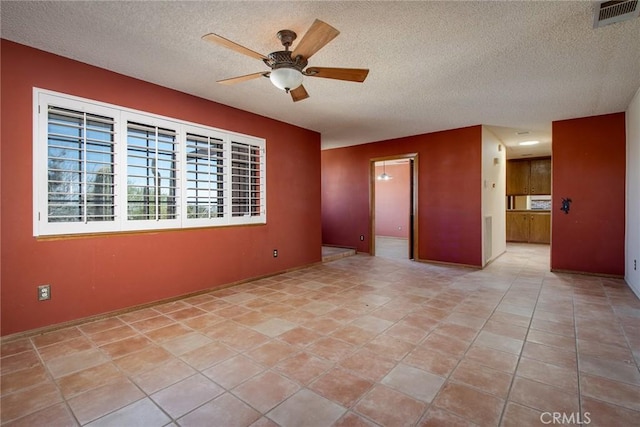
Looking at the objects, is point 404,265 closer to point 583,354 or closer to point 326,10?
point 583,354

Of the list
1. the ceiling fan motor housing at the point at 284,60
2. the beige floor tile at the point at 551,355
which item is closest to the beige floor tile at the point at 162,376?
the ceiling fan motor housing at the point at 284,60

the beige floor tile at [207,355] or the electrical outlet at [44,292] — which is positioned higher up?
the electrical outlet at [44,292]

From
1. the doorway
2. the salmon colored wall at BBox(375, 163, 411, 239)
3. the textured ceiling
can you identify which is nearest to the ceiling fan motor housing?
the textured ceiling

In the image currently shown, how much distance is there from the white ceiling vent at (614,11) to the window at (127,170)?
3.82 metres

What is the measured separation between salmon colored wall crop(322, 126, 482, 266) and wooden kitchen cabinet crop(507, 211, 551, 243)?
458 centimetres

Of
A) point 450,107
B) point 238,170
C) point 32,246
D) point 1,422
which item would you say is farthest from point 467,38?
point 32,246

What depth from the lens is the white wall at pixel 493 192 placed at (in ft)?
17.9

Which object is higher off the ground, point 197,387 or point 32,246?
point 32,246

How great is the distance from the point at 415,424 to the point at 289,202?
3941 mm

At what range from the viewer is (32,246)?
262 cm

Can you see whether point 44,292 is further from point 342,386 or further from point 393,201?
point 393,201

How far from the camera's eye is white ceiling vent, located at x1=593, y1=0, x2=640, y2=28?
205cm

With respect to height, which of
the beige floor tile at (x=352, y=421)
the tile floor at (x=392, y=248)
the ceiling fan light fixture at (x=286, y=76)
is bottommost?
the beige floor tile at (x=352, y=421)

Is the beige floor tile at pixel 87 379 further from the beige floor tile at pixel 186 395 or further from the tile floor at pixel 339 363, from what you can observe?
the beige floor tile at pixel 186 395
